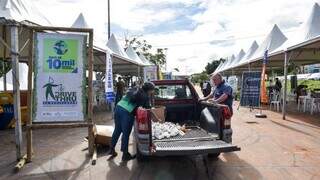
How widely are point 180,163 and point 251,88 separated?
38.3ft

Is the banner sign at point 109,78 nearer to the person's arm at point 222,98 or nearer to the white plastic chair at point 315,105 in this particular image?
the person's arm at point 222,98

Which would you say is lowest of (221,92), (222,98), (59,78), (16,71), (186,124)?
(186,124)

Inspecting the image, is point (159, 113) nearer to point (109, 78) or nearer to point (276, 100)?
point (109, 78)

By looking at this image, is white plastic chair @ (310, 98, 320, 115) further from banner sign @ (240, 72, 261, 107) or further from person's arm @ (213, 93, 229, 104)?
person's arm @ (213, 93, 229, 104)

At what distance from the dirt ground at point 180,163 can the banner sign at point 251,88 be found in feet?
24.9

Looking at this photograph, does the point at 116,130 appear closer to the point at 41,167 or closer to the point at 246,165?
the point at 41,167

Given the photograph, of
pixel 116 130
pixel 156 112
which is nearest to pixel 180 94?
pixel 156 112

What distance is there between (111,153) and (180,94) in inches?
90.1

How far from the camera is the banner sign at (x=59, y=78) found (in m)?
8.38

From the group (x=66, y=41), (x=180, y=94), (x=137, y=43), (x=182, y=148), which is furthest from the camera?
(x=137, y=43)

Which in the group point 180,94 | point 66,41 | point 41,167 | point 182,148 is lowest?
point 41,167

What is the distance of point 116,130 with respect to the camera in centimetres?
880

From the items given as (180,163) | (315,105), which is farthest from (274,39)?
(180,163)

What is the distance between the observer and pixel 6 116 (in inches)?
551
